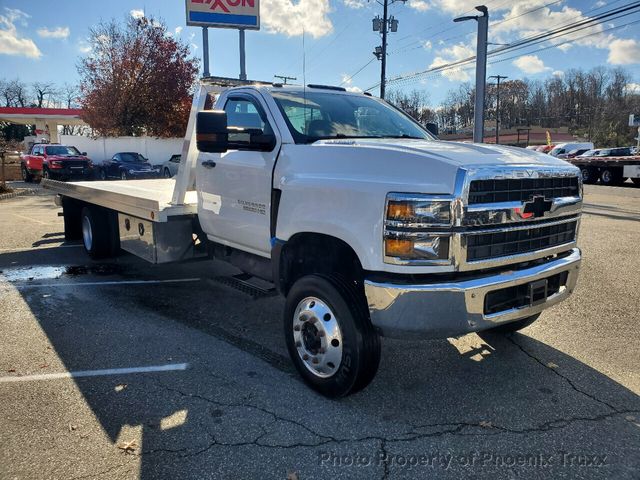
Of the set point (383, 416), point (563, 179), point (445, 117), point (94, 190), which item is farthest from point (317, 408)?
point (445, 117)

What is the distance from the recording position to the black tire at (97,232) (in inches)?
305

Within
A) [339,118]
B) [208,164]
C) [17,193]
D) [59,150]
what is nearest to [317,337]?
[339,118]

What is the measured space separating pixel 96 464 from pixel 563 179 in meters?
3.51

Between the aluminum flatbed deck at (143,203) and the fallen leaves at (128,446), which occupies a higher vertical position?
the aluminum flatbed deck at (143,203)

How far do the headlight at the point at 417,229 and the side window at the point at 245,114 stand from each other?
1.64 meters

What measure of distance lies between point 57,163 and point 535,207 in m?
24.3

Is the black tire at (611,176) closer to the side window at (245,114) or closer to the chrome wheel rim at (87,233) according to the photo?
the chrome wheel rim at (87,233)

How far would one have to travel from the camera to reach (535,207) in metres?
3.48

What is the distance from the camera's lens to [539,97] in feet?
324

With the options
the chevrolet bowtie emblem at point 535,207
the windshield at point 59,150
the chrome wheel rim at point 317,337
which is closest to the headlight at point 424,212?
the chevrolet bowtie emblem at point 535,207

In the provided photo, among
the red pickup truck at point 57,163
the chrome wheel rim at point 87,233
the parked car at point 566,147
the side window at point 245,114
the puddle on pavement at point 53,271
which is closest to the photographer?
the side window at point 245,114

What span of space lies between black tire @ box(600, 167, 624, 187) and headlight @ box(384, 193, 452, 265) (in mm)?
28684

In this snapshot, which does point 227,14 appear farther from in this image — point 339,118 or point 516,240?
point 516,240

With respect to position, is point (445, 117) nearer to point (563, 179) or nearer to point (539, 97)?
point (539, 97)
